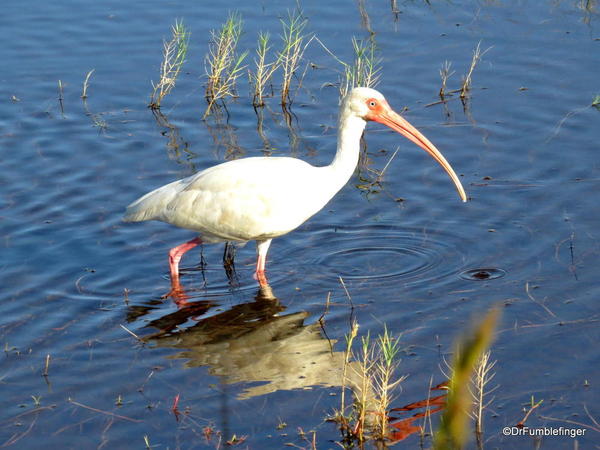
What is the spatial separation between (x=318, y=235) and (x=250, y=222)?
108cm

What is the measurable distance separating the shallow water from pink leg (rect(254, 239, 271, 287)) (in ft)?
0.32

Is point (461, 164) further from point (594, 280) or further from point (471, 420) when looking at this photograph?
point (471, 420)

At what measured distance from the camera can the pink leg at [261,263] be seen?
750 centimetres

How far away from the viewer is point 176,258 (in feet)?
25.1

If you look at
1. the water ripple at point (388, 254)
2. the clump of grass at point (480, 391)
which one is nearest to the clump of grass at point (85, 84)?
the water ripple at point (388, 254)

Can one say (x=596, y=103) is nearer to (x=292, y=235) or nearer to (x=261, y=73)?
(x=261, y=73)

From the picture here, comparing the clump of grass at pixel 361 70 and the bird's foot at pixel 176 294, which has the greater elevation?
the clump of grass at pixel 361 70

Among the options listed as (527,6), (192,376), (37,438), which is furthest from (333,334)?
(527,6)

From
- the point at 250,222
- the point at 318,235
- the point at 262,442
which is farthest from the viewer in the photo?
the point at 318,235

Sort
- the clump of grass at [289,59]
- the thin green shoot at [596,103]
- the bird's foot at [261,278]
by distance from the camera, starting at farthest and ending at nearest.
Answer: the clump of grass at [289,59], the thin green shoot at [596,103], the bird's foot at [261,278]

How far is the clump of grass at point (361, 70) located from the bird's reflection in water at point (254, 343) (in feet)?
11.1

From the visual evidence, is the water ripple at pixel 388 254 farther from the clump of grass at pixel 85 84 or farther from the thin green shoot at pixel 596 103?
the clump of grass at pixel 85 84

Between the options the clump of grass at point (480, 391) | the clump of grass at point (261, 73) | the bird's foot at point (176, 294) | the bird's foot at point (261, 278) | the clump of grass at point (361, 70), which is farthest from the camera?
the clump of grass at point (261, 73)

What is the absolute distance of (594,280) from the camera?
7125mm
